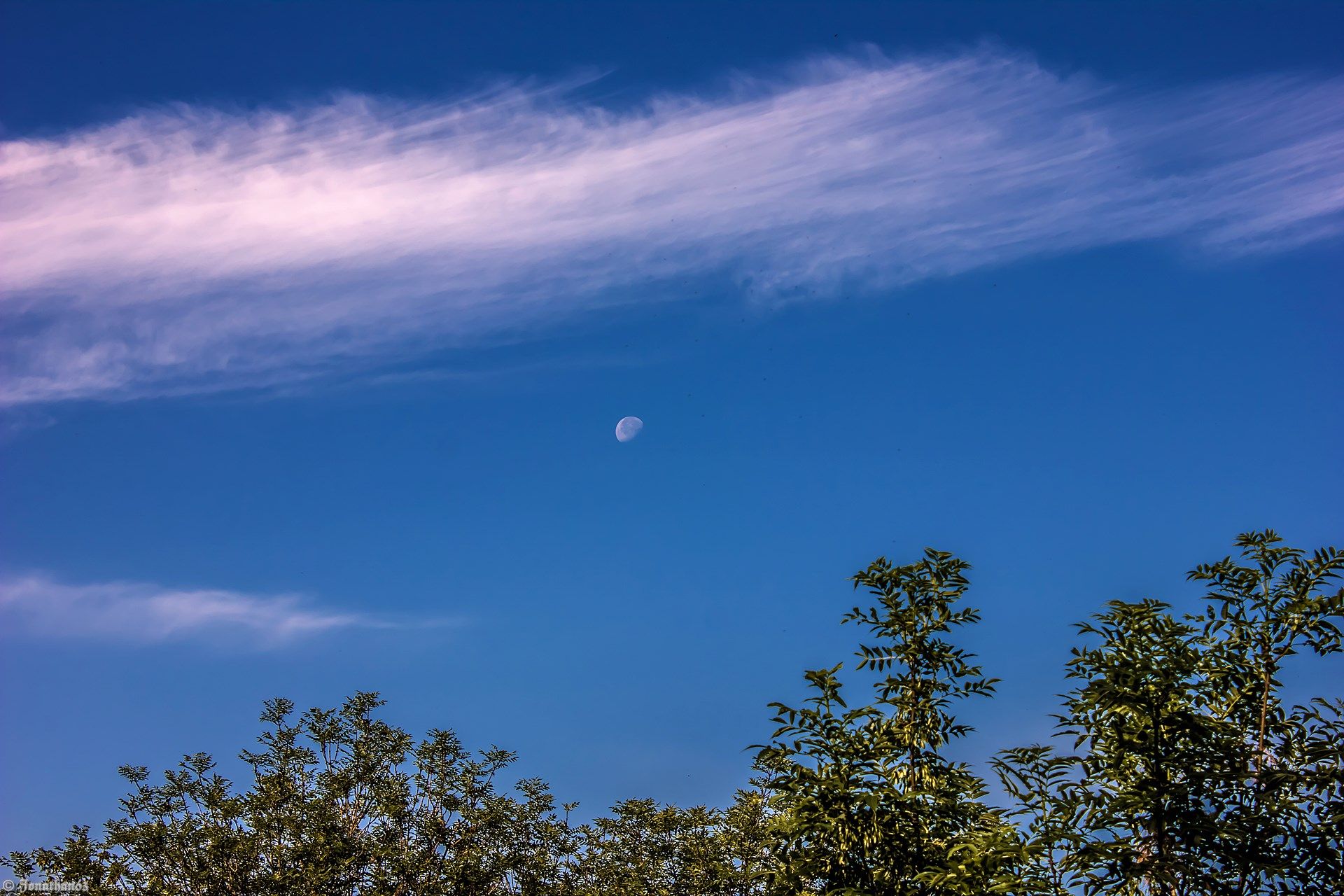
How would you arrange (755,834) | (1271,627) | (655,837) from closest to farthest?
(1271,627)
(755,834)
(655,837)

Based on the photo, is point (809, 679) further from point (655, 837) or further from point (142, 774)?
Answer: point (142, 774)

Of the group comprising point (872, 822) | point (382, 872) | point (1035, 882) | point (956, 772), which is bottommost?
point (1035, 882)

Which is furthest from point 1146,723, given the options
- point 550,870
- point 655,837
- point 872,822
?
point 655,837

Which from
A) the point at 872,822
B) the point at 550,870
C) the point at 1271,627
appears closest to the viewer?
the point at 872,822

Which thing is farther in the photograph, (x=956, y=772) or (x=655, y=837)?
(x=655, y=837)

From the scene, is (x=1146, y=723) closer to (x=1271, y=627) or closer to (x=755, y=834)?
(x=1271, y=627)

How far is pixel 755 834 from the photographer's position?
89.6ft

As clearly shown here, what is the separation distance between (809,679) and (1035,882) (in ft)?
8.96

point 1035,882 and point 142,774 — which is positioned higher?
point 142,774

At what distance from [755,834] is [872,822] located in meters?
19.2

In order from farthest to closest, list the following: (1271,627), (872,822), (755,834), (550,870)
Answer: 1. (755,834)
2. (550,870)
3. (1271,627)
4. (872,822)

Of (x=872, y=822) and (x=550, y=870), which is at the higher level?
(x=550, y=870)

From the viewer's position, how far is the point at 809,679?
1025cm

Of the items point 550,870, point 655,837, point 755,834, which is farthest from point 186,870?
point 755,834
